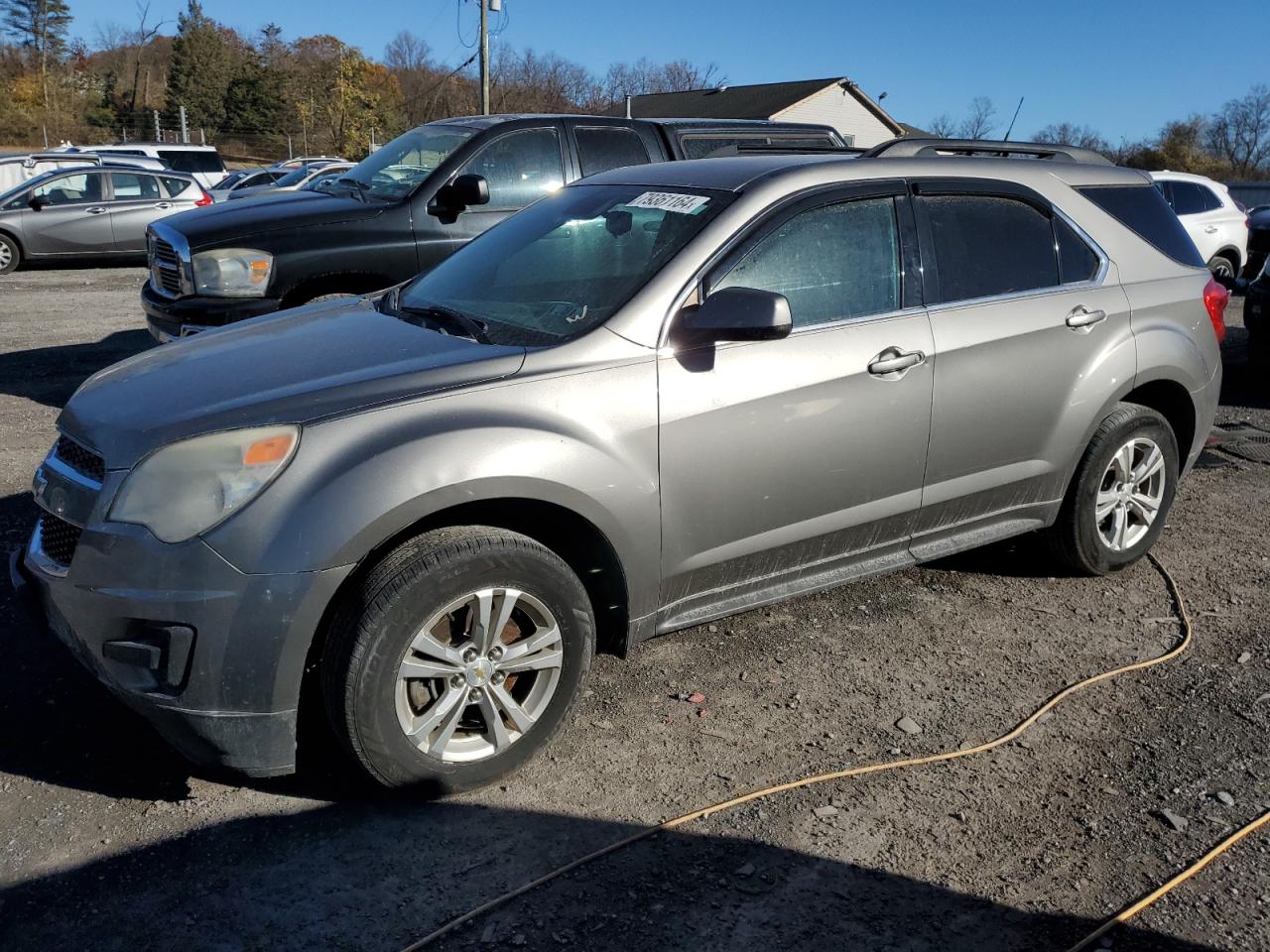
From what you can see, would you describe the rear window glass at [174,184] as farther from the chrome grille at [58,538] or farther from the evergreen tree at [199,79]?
the evergreen tree at [199,79]

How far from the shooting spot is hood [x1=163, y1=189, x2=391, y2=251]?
6.65 meters

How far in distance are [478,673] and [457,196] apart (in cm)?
451

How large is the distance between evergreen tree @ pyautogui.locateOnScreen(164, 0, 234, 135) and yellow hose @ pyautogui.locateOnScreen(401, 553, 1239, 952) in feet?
237

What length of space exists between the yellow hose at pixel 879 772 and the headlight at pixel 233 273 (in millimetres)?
4786

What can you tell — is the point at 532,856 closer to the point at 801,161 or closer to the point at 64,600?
the point at 64,600

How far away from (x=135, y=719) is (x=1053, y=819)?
2909 millimetres

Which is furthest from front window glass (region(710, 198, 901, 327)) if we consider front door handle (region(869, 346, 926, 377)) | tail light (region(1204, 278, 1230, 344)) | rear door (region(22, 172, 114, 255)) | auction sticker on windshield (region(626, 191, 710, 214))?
rear door (region(22, 172, 114, 255))

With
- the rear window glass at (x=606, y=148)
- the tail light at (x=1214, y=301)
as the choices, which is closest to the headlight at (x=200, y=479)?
the tail light at (x=1214, y=301)

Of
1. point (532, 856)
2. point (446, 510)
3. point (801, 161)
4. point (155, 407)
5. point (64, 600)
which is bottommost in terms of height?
point (532, 856)

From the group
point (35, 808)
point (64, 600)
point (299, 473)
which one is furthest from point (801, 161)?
point (35, 808)

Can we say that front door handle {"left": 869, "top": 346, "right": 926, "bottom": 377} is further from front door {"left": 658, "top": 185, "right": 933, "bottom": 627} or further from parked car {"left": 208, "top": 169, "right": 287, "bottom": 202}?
parked car {"left": 208, "top": 169, "right": 287, "bottom": 202}

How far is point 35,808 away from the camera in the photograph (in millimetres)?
3068

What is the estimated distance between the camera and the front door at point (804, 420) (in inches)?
135

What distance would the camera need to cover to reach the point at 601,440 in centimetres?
323
